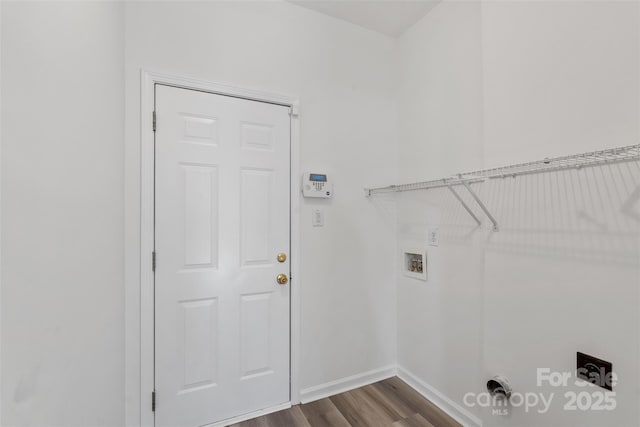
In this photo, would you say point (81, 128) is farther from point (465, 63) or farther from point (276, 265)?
point (465, 63)

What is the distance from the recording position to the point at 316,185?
6.74ft

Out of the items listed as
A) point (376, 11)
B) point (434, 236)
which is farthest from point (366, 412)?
point (376, 11)

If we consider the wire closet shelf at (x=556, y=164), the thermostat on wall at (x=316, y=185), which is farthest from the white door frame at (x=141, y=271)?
the wire closet shelf at (x=556, y=164)

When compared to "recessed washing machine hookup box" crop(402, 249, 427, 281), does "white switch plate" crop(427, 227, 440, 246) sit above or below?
above

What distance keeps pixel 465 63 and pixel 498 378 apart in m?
1.86

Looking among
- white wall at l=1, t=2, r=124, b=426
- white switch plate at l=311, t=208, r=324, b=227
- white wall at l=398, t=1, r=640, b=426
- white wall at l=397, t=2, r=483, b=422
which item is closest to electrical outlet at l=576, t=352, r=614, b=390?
white wall at l=398, t=1, r=640, b=426

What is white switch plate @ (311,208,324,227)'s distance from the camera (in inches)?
82.2

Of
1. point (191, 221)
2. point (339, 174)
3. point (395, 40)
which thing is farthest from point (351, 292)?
point (395, 40)

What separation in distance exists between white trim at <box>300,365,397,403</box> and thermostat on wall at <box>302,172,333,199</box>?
140 cm

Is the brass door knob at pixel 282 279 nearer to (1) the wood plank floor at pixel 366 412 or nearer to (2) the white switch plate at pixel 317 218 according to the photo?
(2) the white switch plate at pixel 317 218

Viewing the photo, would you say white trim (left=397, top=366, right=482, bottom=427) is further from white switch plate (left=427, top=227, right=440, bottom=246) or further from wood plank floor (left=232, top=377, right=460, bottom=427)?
white switch plate (left=427, top=227, right=440, bottom=246)

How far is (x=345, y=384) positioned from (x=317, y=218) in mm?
1290

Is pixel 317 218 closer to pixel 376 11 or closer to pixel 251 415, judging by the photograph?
pixel 251 415

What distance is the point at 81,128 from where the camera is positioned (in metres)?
0.95
